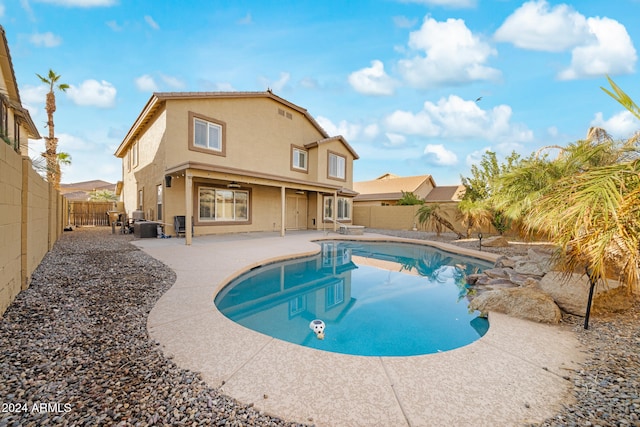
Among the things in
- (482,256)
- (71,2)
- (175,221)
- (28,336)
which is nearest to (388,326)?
(28,336)

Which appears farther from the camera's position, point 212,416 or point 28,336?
point 28,336

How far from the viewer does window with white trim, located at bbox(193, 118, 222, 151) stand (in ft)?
39.8

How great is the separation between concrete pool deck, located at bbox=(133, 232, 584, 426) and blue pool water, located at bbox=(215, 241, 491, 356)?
2.96ft

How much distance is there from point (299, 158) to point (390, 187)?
15.3m

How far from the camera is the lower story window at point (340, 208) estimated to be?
18250 millimetres

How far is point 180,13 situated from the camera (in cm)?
1131

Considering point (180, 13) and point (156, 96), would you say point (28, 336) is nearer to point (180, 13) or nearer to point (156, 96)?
point (156, 96)

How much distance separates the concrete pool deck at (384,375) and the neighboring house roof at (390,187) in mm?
23858

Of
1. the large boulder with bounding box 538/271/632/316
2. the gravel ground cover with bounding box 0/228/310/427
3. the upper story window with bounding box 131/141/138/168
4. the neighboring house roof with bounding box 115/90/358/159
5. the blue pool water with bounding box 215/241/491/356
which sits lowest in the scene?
the blue pool water with bounding box 215/241/491/356

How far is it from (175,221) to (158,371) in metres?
10.2

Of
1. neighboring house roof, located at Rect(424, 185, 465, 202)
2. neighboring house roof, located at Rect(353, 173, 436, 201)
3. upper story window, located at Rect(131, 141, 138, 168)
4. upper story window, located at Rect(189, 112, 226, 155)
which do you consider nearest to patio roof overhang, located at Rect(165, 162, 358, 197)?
upper story window, located at Rect(189, 112, 226, 155)

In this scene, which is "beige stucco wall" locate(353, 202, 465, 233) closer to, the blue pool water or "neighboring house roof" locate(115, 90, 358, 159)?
"neighboring house roof" locate(115, 90, 358, 159)

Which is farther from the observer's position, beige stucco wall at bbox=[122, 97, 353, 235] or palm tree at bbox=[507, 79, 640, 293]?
beige stucco wall at bbox=[122, 97, 353, 235]

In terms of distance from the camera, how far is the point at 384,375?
8.21ft
